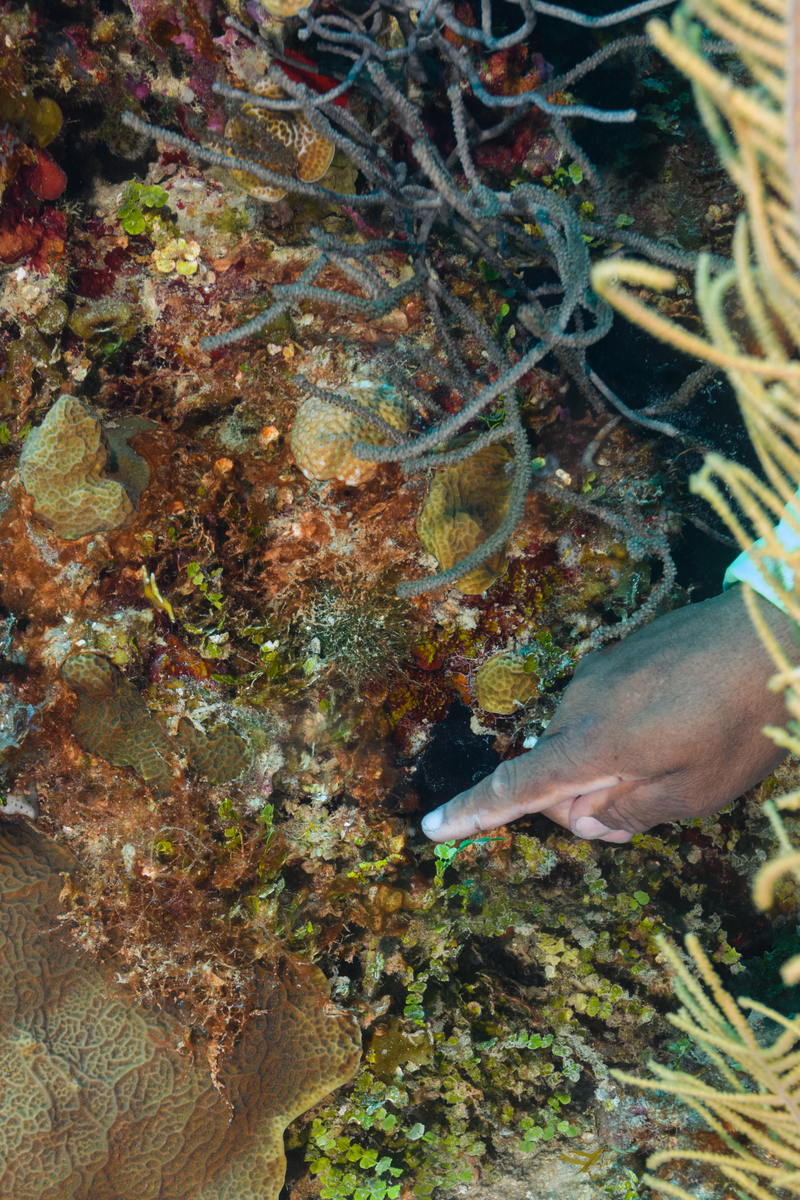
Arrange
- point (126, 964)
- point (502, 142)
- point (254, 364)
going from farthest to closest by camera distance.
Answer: point (502, 142) < point (254, 364) < point (126, 964)

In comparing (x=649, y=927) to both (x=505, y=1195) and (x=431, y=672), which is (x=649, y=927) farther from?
(x=431, y=672)

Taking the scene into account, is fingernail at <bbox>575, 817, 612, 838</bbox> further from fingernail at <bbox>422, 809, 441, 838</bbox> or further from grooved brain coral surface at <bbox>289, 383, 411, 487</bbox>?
grooved brain coral surface at <bbox>289, 383, 411, 487</bbox>

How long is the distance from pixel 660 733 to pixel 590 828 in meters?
0.69

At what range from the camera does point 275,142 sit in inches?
116

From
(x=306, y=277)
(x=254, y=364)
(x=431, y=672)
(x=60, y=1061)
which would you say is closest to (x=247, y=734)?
(x=431, y=672)

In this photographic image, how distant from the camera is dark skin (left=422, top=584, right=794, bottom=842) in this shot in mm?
2551

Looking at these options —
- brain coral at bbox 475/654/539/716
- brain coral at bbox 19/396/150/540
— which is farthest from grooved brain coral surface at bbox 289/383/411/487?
brain coral at bbox 475/654/539/716

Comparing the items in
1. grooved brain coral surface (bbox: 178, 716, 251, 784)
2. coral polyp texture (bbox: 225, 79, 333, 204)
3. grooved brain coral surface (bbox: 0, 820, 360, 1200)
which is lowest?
grooved brain coral surface (bbox: 0, 820, 360, 1200)

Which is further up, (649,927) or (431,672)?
(431,672)

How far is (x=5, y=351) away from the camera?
3.09 meters

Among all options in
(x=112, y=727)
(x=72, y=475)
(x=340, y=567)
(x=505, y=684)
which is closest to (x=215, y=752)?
(x=112, y=727)

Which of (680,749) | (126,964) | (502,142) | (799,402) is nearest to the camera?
(799,402)

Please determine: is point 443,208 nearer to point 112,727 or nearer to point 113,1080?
point 112,727

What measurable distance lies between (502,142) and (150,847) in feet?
14.3
